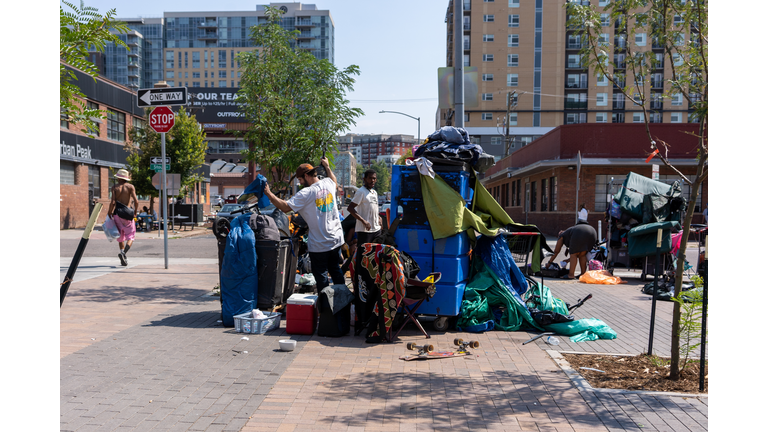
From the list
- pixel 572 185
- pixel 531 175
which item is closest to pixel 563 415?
pixel 572 185

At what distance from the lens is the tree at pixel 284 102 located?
945 centimetres

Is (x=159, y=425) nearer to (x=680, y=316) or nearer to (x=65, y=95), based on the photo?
(x=65, y=95)

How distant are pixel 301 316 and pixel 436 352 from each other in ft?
5.61

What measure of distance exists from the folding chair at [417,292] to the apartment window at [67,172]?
28.9m

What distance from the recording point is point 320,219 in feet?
22.4

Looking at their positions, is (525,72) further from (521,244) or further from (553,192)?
(521,244)

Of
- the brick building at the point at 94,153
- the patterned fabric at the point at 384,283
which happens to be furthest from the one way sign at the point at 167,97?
the brick building at the point at 94,153

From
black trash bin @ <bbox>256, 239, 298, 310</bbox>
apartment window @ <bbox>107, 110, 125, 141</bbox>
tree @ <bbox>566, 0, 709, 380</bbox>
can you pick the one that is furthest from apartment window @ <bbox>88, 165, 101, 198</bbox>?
tree @ <bbox>566, 0, 709, 380</bbox>

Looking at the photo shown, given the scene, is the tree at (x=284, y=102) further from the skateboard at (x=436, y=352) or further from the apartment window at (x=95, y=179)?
the apartment window at (x=95, y=179)

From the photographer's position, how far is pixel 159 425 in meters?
3.80

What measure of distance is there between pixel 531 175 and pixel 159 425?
32727mm

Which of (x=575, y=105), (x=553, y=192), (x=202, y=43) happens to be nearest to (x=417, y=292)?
(x=553, y=192)

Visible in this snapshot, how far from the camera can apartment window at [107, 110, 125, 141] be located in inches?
1373

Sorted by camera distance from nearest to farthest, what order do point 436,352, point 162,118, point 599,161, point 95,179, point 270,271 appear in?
1. point 436,352
2. point 270,271
3. point 162,118
4. point 599,161
5. point 95,179
